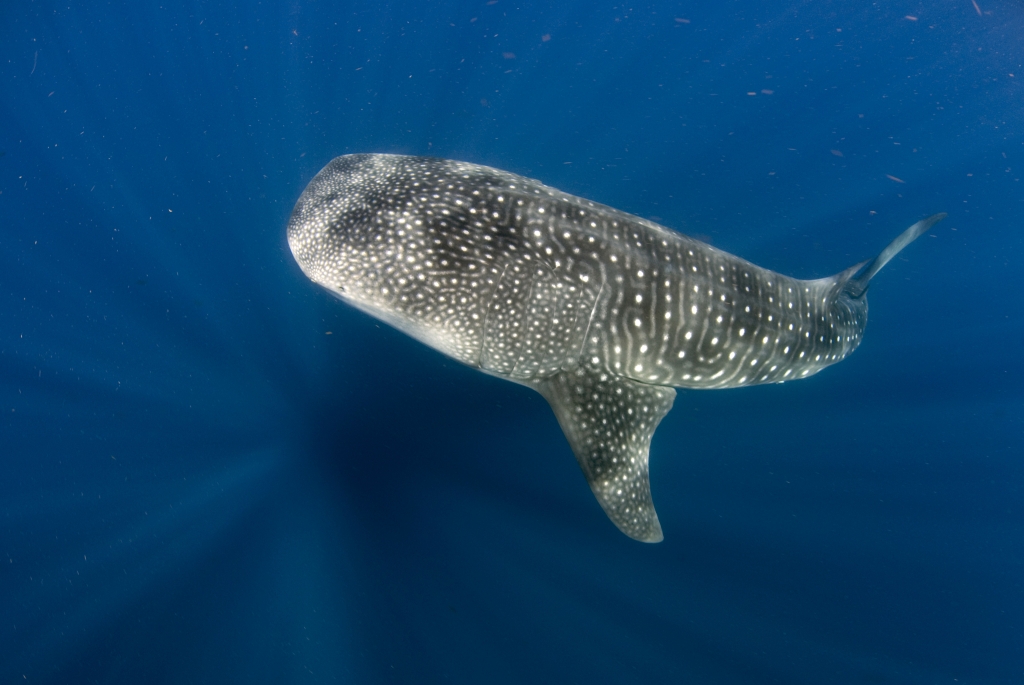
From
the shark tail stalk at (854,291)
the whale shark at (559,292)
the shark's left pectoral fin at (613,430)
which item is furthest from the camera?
the shark tail stalk at (854,291)

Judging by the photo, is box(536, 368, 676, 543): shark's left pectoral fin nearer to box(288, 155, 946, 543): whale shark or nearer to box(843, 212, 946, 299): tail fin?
box(288, 155, 946, 543): whale shark

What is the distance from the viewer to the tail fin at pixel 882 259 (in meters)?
3.34

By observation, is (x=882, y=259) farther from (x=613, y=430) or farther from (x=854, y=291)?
(x=613, y=430)

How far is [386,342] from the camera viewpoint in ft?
13.9

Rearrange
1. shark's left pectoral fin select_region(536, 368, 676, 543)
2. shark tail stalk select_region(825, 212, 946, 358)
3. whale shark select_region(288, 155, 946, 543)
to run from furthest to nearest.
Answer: shark tail stalk select_region(825, 212, 946, 358) → shark's left pectoral fin select_region(536, 368, 676, 543) → whale shark select_region(288, 155, 946, 543)

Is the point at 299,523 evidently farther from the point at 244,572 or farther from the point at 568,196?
the point at 568,196

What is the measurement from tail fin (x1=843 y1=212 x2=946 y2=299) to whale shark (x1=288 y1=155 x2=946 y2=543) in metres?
0.87

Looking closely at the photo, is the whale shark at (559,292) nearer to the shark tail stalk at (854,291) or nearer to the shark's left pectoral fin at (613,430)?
the shark's left pectoral fin at (613,430)

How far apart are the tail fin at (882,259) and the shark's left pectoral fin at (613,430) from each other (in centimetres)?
176

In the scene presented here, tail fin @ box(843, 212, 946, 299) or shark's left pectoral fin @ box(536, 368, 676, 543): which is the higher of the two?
tail fin @ box(843, 212, 946, 299)

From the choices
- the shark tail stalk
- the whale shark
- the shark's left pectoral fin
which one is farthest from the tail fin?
the shark's left pectoral fin

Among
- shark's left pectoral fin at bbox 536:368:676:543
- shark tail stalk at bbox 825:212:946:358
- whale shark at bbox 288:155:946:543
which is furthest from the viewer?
shark tail stalk at bbox 825:212:946:358

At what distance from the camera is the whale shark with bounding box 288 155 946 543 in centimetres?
243

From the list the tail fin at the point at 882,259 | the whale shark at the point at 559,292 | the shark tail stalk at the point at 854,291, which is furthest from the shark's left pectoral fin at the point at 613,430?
the tail fin at the point at 882,259
